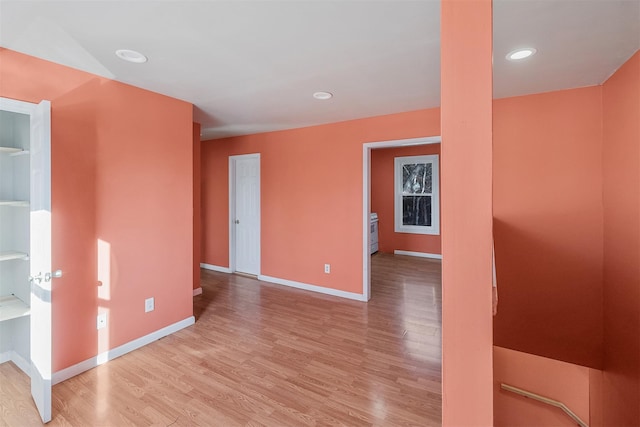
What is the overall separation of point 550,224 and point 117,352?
161 inches

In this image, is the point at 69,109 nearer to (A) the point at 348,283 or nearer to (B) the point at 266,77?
(B) the point at 266,77

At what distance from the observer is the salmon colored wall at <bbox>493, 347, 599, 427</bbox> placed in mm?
1961

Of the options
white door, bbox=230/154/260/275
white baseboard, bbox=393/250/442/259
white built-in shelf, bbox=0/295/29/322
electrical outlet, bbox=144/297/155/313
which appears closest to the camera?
white built-in shelf, bbox=0/295/29/322

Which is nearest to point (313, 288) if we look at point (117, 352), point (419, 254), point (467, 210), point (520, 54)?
point (117, 352)

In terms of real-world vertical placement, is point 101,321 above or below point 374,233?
below

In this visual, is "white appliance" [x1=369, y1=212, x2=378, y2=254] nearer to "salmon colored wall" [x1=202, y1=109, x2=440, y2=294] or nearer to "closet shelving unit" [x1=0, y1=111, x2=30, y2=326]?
"salmon colored wall" [x1=202, y1=109, x2=440, y2=294]

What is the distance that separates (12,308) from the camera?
6.83ft

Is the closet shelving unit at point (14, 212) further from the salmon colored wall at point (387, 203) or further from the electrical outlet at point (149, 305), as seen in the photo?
the salmon colored wall at point (387, 203)

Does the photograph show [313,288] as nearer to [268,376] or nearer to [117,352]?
[268,376]

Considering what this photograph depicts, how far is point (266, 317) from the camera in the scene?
3336 millimetres

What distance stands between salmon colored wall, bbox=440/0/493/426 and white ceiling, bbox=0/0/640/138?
Result: 0.94 metres

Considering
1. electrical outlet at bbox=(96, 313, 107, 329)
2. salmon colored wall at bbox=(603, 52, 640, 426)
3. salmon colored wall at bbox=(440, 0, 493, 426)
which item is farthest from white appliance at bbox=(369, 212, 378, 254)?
salmon colored wall at bbox=(440, 0, 493, 426)

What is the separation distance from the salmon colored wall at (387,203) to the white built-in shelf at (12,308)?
6.05 meters

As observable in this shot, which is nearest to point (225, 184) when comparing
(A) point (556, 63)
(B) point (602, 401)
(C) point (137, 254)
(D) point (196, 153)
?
(D) point (196, 153)
